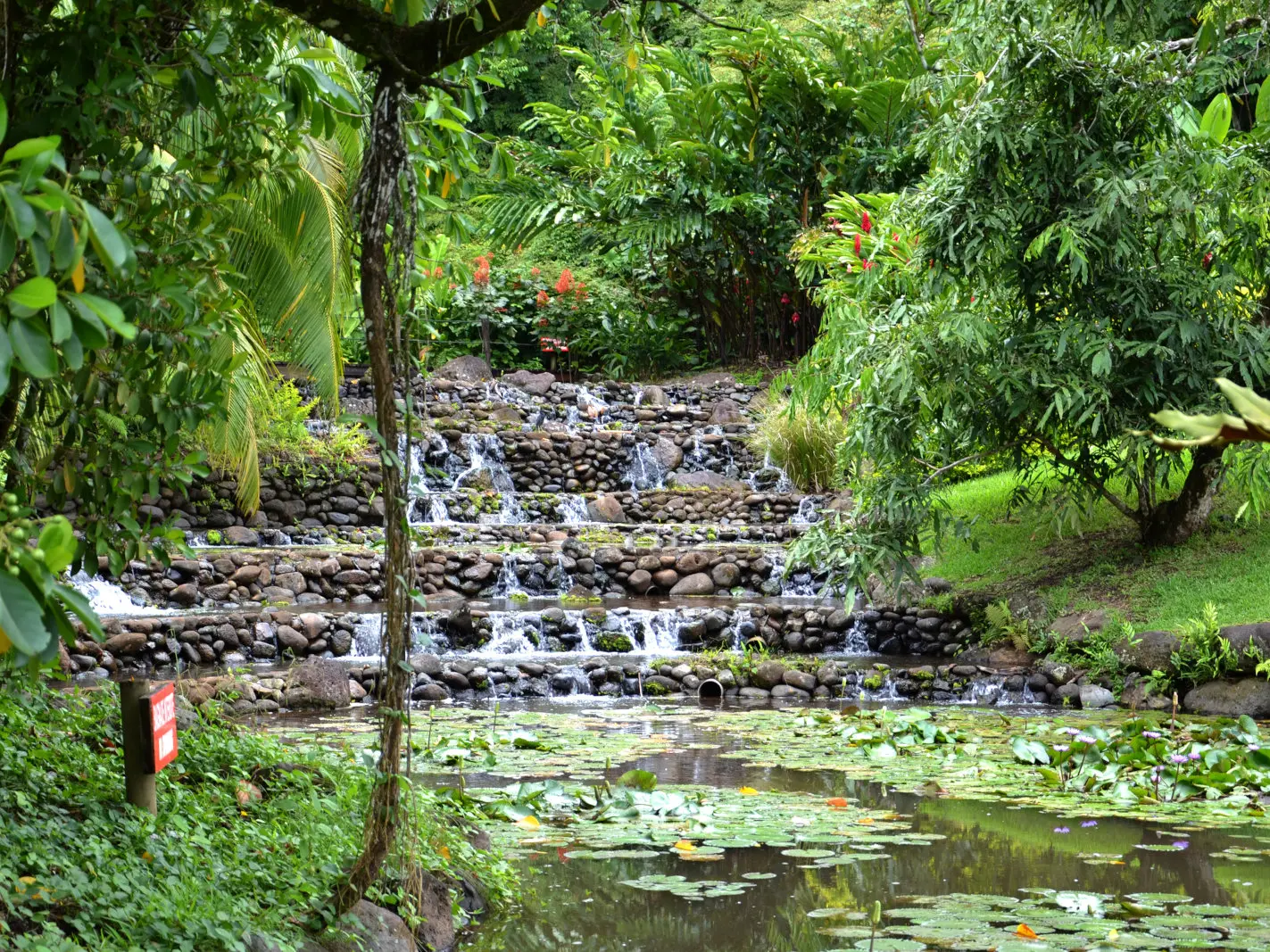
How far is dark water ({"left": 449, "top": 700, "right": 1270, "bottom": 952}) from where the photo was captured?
3922 mm

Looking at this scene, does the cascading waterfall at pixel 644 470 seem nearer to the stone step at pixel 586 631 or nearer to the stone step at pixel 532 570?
the stone step at pixel 532 570

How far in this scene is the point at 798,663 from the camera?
31.7 feet

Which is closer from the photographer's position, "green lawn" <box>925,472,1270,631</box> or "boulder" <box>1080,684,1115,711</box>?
"boulder" <box>1080,684,1115,711</box>

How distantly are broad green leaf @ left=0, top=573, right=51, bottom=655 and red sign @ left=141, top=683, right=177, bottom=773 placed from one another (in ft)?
7.11

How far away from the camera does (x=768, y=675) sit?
945 centimetres

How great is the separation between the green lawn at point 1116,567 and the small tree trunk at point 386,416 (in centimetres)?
698

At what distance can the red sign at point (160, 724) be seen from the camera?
11.8 ft

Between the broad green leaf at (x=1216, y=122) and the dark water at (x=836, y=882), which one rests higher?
the broad green leaf at (x=1216, y=122)

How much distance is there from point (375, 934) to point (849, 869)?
1858mm

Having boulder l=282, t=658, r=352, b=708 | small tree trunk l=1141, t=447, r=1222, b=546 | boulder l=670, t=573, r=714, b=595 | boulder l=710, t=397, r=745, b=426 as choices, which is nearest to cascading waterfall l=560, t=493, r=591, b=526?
boulder l=670, t=573, r=714, b=595

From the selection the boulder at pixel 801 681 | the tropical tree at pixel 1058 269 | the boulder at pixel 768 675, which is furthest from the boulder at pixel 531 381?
the boulder at pixel 801 681

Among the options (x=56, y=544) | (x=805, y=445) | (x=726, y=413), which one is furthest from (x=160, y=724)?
(x=726, y=413)

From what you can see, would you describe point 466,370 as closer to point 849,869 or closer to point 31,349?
point 849,869

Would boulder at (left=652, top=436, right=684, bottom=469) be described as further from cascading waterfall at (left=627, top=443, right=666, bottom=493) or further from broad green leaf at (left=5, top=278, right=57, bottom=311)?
broad green leaf at (left=5, top=278, right=57, bottom=311)
